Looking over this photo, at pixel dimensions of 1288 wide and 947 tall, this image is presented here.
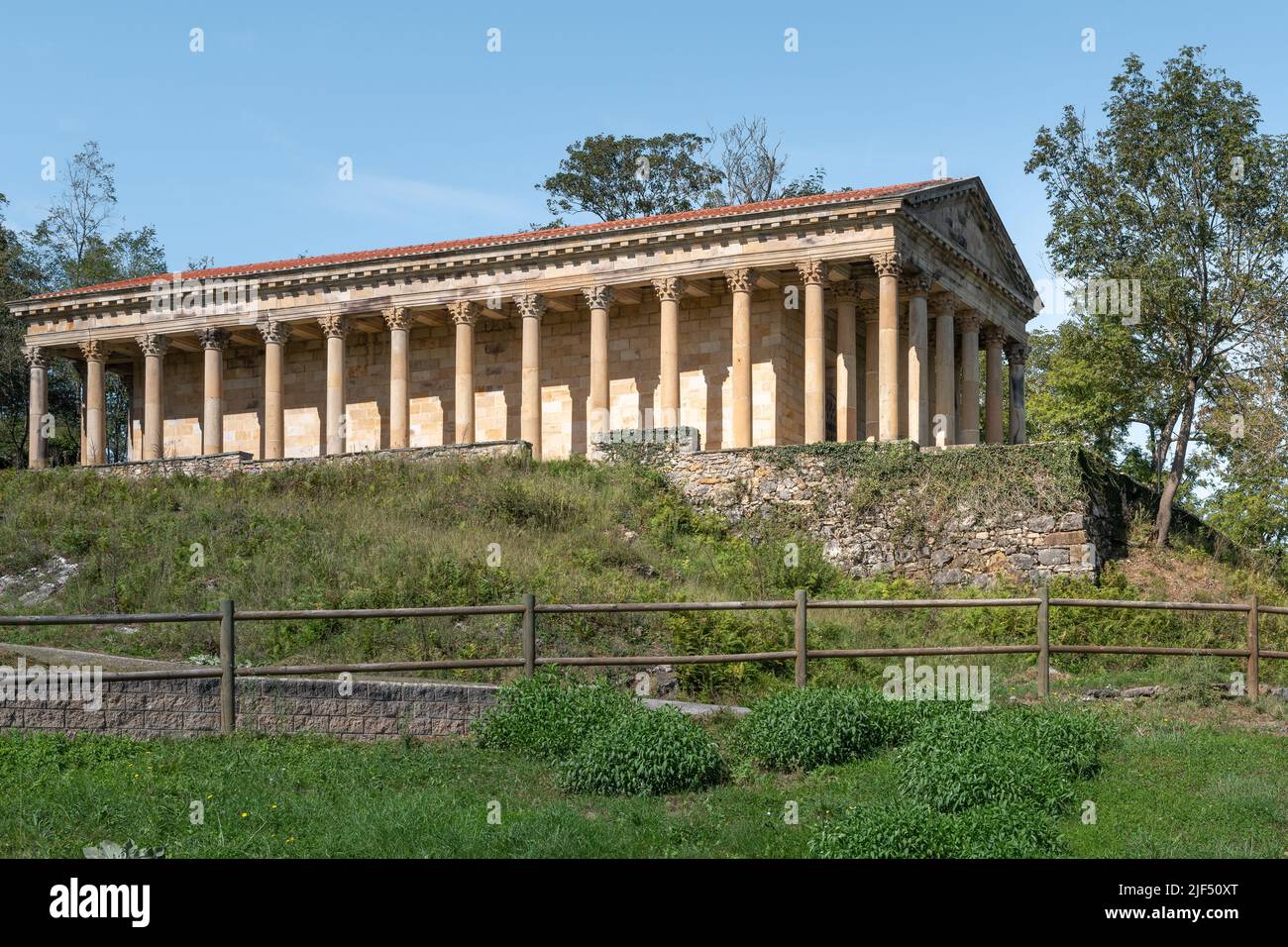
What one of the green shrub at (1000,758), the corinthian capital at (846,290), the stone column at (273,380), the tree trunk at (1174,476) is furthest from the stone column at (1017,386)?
the green shrub at (1000,758)

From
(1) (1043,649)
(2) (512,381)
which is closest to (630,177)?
(2) (512,381)

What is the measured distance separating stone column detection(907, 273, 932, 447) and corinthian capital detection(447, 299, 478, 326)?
Result: 1257 cm

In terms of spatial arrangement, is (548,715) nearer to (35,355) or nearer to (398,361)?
(398,361)

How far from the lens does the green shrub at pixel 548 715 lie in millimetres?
17344

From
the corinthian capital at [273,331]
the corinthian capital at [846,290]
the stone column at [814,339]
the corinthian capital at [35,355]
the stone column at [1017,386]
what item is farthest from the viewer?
the corinthian capital at [35,355]

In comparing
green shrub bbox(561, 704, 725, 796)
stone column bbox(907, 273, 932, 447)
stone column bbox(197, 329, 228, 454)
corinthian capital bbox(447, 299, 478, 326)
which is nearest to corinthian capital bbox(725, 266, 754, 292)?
stone column bbox(907, 273, 932, 447)

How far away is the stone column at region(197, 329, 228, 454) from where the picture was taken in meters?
46.7

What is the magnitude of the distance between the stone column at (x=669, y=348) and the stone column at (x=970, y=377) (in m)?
8.69

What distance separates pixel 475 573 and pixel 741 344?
1672cm

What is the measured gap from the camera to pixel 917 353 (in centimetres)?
4084

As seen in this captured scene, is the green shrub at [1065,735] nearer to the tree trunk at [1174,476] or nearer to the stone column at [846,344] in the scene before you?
the tree trunk at [1174,476]

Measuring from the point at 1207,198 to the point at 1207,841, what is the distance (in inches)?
1046
